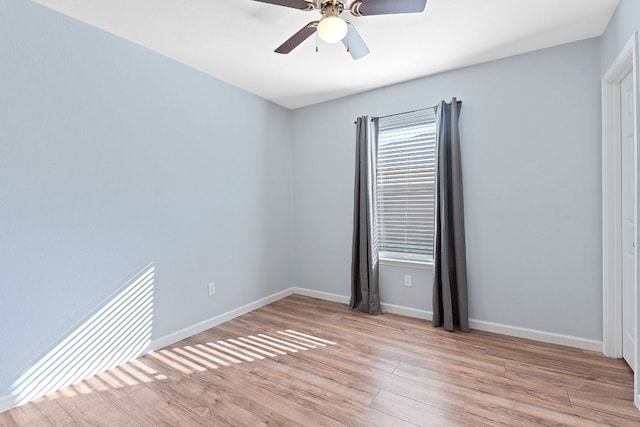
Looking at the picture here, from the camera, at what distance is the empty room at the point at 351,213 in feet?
5.88

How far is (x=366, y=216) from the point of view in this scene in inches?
129

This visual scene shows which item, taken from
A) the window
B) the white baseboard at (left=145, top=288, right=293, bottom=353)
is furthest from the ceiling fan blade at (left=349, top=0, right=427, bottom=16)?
the white baseboard at (left=145, top=288, right=293, bottom=353)

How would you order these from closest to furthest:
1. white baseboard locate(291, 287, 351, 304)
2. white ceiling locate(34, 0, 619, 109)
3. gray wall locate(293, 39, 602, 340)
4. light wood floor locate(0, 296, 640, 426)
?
1. light wood floor locate(0, 296, 640, 426)
2. white ceiling locate(34, 0, 619, 109)
3. gray wall locate(293, 39, 602, 340)
4. white baseboard locate(291, 287, 351, 304)

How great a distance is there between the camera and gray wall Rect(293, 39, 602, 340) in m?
2.34

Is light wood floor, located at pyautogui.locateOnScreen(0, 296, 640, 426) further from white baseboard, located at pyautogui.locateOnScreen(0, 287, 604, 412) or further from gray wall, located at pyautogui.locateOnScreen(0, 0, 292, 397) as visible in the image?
gray wall, located at pyautogui.locateOnScreen(0, 0, 292, 397)

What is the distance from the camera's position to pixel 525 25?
84.3 inches

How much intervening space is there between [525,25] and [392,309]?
2.80 meters

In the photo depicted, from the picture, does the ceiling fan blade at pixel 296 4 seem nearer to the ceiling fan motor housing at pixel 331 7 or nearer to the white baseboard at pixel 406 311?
the ceiling fan motor housing at pixel 331 7

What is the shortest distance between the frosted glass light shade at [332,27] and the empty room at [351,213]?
0.01 meters

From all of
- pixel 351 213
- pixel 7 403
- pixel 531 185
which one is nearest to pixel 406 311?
pixel 351 213

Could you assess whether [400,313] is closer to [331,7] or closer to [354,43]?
[354,43]

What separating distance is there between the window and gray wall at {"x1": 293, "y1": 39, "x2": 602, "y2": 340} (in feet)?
0.68

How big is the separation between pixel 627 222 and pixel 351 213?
7.68ft

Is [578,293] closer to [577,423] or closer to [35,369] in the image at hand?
A: [577,423]
